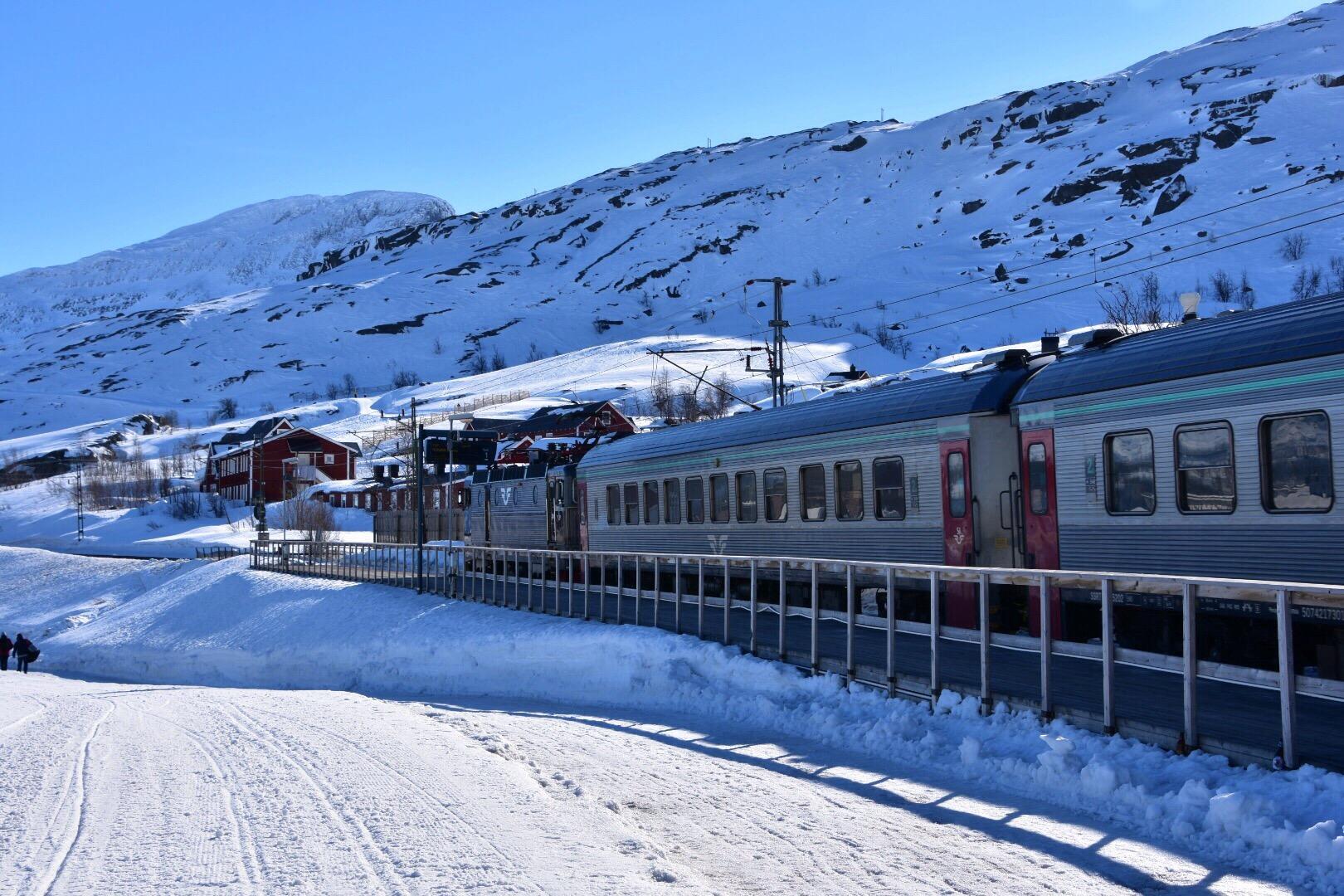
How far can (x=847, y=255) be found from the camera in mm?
177500

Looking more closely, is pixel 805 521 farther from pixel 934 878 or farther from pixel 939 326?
pixel 939 326

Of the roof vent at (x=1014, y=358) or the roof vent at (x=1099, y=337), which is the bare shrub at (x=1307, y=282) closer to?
the roof vent at (x=1014, y=358)

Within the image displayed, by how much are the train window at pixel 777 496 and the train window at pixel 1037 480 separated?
19.6 ft

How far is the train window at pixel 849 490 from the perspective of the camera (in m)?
18.8

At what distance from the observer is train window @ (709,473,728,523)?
23.0m

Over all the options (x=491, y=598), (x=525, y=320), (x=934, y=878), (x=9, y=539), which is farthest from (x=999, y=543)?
(x=525, y=320)

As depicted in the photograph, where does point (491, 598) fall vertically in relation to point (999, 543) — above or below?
below

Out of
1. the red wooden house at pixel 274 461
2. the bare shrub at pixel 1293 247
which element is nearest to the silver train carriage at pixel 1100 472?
the red wooden house at pixel 274 461

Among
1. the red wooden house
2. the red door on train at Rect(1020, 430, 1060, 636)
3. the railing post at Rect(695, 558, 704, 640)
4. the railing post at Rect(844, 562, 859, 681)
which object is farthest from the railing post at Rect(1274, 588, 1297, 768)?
the red wooden house

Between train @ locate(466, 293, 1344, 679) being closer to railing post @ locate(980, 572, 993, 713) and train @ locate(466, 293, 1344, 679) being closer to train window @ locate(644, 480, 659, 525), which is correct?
railing post @ locate(980, 572, 993, 713)

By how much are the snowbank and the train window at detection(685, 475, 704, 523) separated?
A: 3932mm

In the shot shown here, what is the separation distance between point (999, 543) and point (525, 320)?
185081 mm

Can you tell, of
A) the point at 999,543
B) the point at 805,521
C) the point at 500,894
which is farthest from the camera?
the point at 805,521

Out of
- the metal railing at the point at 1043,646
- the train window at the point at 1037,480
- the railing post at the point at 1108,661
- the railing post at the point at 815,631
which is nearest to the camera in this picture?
the metal railing at the point at 1043,646
